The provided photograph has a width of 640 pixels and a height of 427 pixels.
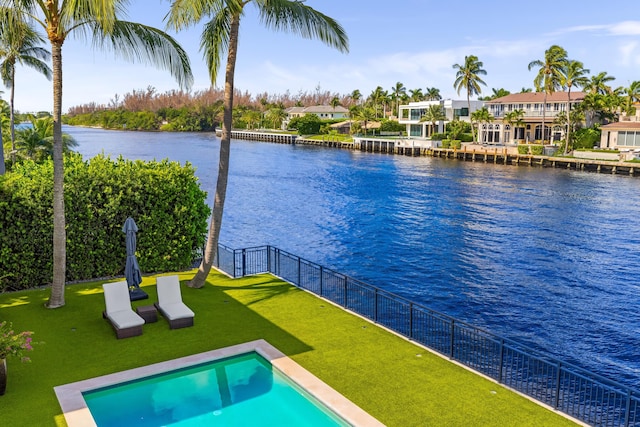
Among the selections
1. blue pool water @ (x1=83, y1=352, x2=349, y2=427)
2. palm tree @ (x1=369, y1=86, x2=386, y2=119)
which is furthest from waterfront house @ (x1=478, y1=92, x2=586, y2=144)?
blue pool water @ (x1=83, y1=352, x2=349, y2=427)

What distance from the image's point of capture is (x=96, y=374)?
13133mm

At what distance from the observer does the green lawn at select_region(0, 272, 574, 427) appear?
11.5 meters

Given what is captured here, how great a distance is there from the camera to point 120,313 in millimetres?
16000

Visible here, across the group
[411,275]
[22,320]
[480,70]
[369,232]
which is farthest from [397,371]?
[480,70]

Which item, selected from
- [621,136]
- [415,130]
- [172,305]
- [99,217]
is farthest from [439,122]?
[172,305]

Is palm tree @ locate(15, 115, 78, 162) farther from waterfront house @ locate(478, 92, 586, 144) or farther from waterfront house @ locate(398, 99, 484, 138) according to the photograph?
waterfront house @ locate(398, 99, 484, 138)

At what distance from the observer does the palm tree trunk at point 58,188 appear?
16.4 metres

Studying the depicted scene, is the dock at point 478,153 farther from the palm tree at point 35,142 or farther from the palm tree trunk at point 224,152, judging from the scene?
the palm tree trunk at point 224,152

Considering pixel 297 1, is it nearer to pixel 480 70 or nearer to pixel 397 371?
pixel 397 371

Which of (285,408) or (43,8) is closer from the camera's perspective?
(285,408)

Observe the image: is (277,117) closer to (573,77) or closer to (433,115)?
(433,115)

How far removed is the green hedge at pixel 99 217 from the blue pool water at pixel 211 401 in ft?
28.4

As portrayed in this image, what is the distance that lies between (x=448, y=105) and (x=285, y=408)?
11466 centimetres

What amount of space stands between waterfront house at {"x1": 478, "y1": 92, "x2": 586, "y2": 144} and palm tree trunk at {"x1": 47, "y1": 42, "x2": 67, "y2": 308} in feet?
297
